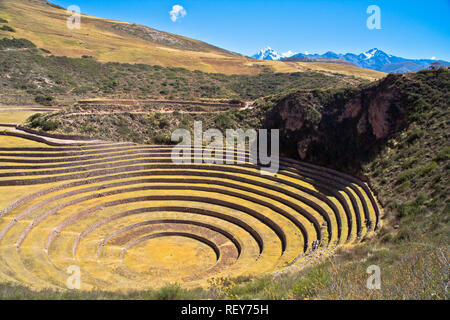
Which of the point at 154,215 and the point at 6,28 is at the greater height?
the point at 6,28

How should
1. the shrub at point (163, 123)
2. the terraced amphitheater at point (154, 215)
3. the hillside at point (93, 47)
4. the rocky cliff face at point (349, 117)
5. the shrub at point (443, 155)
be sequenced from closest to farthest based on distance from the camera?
the terraced amphitheater at point (154, 215), the shrub at point (443, 155), the rocky cliff face at point (349, 117), the shrub at point (163, 123), the hillside at point (93, 47)

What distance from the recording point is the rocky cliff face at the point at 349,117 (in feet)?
71.9

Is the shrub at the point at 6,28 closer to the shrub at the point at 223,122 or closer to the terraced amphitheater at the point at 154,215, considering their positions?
the terraced amphitheater at the point at 154,215

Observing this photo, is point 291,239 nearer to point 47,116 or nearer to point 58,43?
point 47,116

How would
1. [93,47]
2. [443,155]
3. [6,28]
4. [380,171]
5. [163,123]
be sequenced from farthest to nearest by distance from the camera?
[93,47], [6,28], [163,123], [380,171], [443,155]

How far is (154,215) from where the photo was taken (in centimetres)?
1969

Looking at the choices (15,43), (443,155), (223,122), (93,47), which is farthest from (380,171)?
(93,47)

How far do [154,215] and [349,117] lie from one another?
18.3 metres

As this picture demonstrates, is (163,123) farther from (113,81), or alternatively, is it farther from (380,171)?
(380,171)

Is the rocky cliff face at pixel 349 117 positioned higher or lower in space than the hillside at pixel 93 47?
lower

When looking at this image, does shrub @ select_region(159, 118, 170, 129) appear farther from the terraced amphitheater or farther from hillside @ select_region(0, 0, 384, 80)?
hillside @ select_region(0, 0, 384, 80)

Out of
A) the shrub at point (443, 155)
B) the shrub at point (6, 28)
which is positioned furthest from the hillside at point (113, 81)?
the shrub at point (443, 155)

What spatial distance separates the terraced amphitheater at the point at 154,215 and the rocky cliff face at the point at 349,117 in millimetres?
2079

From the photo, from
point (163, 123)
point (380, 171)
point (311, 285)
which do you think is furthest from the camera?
point (163, 123)
